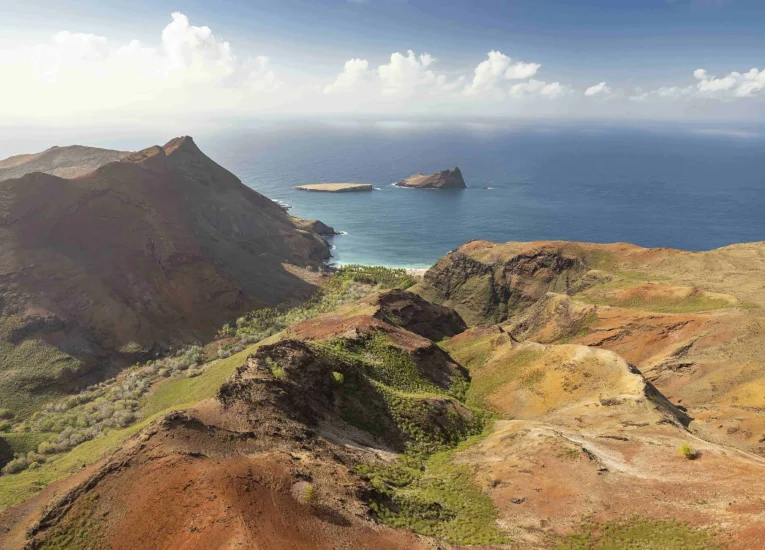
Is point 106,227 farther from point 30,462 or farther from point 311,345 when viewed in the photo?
point 311,345

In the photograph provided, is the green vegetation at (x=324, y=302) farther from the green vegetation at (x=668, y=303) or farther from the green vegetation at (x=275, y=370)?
the green vegetation at (x=668, y=303)

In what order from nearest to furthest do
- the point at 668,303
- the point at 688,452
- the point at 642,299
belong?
the point at 688,452
the point at 668,303
the point at 642,299

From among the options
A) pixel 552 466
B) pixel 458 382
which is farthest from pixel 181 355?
pixel 552 466

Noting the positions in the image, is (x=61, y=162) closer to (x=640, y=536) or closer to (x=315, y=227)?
(x=315, y=227)

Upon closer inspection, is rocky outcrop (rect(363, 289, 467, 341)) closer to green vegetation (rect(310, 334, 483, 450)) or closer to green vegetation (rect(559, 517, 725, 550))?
green vegetation (rect(310, 334, 483, 450))

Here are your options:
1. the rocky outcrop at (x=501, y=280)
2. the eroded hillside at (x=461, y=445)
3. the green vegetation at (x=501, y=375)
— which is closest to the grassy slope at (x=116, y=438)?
the eroded hillside at (x=461, y=445)

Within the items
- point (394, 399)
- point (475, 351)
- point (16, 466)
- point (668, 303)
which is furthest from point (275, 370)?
point (668, 303)
